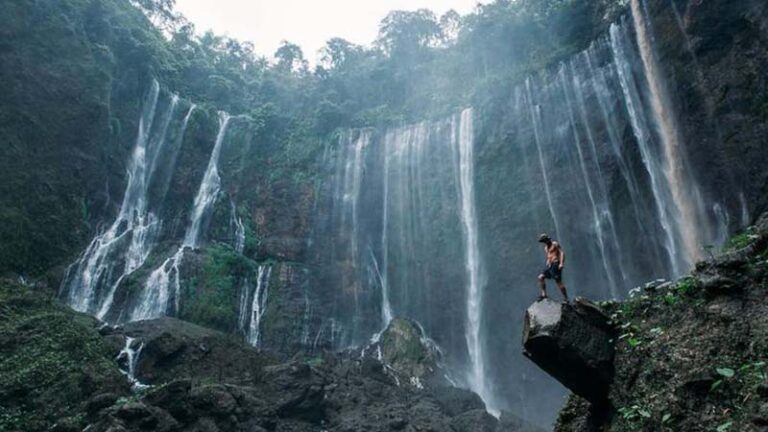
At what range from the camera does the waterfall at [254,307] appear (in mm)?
22406

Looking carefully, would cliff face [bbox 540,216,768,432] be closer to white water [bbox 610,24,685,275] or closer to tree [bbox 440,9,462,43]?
white water [bbox 610,24,685,275]

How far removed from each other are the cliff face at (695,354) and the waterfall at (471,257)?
16.5 metres

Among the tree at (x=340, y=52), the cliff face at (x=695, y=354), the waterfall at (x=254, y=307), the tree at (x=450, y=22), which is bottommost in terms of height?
the cliff face at (x=695, y=354)

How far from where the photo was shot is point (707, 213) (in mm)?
17609

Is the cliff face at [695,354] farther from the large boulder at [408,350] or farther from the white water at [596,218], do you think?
the white water at [596,218]

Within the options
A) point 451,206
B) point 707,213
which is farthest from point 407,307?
point 707,213

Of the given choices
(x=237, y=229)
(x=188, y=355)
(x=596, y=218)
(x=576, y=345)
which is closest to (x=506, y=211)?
(x=596, y=218)

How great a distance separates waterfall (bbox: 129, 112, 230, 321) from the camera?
67.9 ft

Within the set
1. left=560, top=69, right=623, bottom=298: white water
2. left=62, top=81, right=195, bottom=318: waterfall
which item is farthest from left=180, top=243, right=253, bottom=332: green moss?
left=560, top=69, right=623, bottom=298: white water

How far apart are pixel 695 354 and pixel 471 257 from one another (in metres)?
18.8

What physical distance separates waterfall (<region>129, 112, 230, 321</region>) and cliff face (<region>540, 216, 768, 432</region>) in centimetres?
1822

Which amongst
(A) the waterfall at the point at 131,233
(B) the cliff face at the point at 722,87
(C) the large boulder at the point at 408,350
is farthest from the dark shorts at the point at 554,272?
(A) the waterfall at the point at 131,233

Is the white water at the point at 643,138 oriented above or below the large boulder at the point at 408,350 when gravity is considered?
above

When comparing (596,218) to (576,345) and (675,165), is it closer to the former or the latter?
(675,165)
